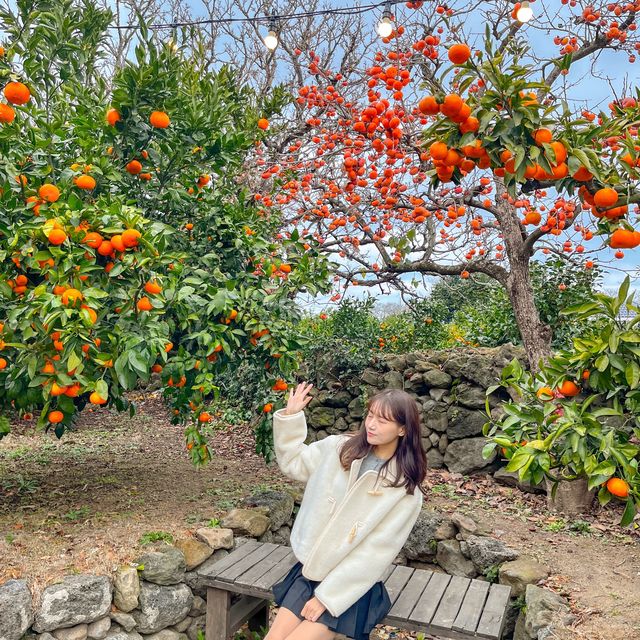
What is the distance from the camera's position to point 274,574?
293cm

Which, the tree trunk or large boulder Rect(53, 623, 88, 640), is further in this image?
the tree trunk

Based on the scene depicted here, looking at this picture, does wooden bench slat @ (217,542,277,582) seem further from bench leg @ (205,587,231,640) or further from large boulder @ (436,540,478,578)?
large boulder @ (436,540,478,578)

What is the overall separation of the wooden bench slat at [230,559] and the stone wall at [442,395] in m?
2.78

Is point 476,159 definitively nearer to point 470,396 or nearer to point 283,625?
point 283,625

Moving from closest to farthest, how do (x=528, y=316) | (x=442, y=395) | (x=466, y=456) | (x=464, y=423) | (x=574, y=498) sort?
(x=574, y=498), (x=528, y=316), (x=466, y=456), (x=464, y=423), (x=442, y=395)

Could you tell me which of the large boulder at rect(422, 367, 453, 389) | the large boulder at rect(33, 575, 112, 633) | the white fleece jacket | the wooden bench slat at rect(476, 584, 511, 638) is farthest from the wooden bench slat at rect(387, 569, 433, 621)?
the large boulder at rect(422, 367, 453, 389)

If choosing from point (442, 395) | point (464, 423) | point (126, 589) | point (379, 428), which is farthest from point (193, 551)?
point (442, 395)

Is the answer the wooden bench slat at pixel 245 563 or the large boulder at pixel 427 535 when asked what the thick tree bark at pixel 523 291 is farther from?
the wooden bench slat at pixel 245 563

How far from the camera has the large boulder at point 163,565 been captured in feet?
10.4

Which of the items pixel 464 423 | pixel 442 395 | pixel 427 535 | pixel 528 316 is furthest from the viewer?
pixel 442 395

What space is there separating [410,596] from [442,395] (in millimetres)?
3357

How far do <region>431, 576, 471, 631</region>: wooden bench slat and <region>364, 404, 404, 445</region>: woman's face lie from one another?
2.72 feet

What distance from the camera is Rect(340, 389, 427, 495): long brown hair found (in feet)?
7.63

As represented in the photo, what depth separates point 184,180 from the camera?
12.1 ft
